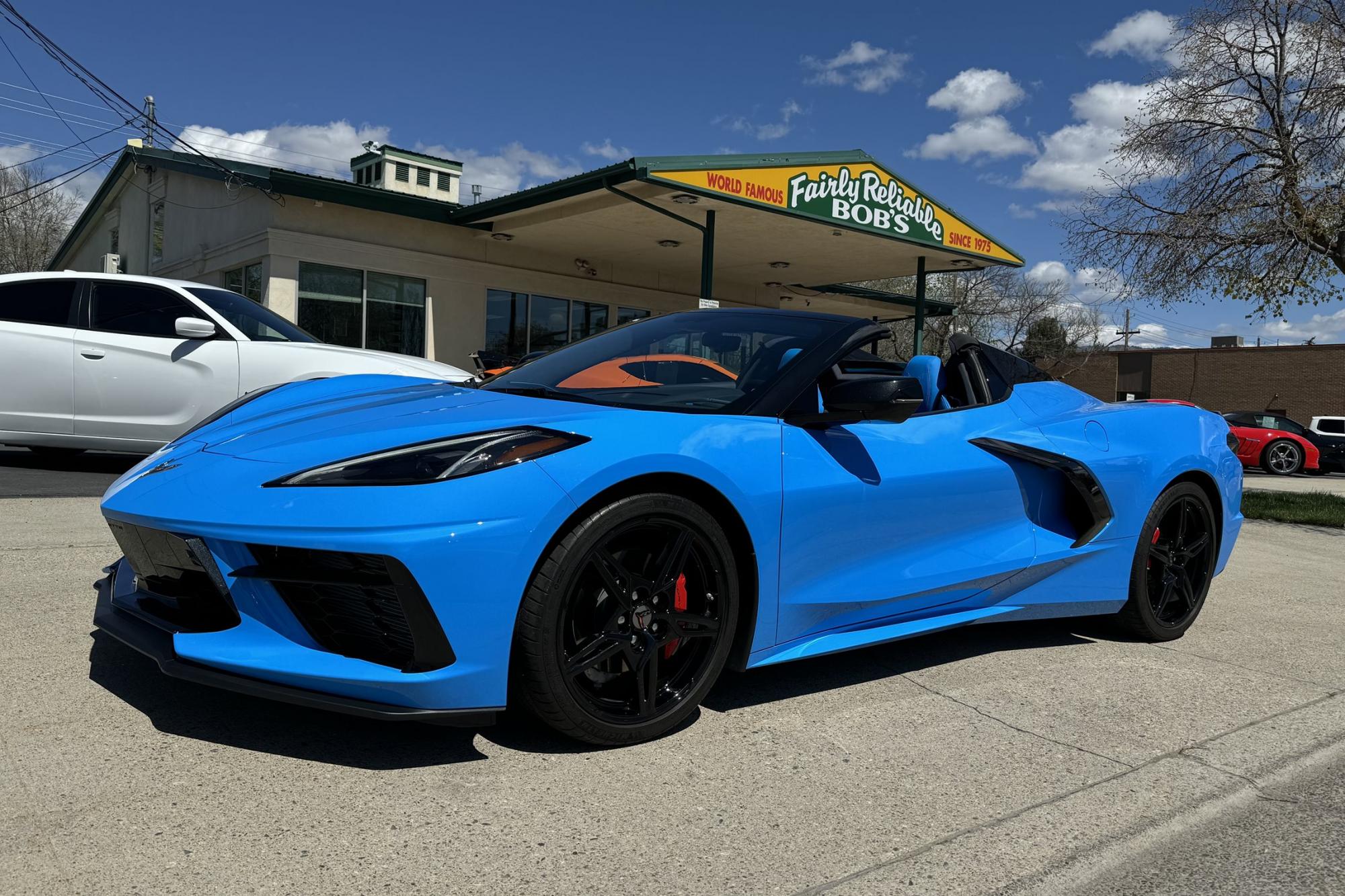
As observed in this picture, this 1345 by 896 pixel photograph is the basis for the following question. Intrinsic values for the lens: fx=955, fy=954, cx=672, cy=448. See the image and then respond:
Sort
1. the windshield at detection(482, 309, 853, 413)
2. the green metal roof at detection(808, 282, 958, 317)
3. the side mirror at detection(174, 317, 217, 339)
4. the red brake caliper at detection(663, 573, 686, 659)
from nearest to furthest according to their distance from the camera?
1. the red brake caliper at detection(663, 573, 686, 659)
2. the windshield at detection(482, 309, 853, 413)
3. the side mirror at detection(174, 317, 217, 339)
4. the green metal roof at detection(808, 282, 958, 317)

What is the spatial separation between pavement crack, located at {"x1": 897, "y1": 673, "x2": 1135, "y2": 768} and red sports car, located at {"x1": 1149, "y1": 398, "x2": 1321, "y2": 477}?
72.6 ft

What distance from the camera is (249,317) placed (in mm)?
7457

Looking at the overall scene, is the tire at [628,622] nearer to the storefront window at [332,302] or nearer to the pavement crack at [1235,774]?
the pavement crack at [1235,774]

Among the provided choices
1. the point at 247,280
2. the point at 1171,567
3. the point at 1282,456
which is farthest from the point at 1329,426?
the point at 247,280

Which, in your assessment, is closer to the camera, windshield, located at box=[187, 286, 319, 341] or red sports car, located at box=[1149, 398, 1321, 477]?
windshield, located at box=[187, 286, 319, 341]

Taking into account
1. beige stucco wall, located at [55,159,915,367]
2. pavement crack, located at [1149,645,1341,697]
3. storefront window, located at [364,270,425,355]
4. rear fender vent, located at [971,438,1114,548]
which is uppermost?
beige stucco wall, located at [55,159,915,367]

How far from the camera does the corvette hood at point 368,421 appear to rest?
2.48m

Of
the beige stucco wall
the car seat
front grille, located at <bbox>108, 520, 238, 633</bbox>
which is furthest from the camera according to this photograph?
the beige stucco wall

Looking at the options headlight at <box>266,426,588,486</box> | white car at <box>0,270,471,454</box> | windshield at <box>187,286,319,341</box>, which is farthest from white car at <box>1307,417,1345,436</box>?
headlight at <box>266,426,588,486</box>

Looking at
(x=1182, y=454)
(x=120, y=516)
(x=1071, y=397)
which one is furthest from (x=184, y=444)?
A: (x=1182, y=454)

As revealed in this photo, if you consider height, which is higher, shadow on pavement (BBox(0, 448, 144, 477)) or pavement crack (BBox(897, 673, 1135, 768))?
shadow on pavement (BBox(0, 448, 144, 477))

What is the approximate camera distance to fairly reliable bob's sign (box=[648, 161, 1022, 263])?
13.1 metres

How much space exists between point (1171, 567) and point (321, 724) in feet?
11.7

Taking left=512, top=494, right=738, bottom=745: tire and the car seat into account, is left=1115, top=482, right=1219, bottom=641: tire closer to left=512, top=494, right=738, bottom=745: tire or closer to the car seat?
the car seat
